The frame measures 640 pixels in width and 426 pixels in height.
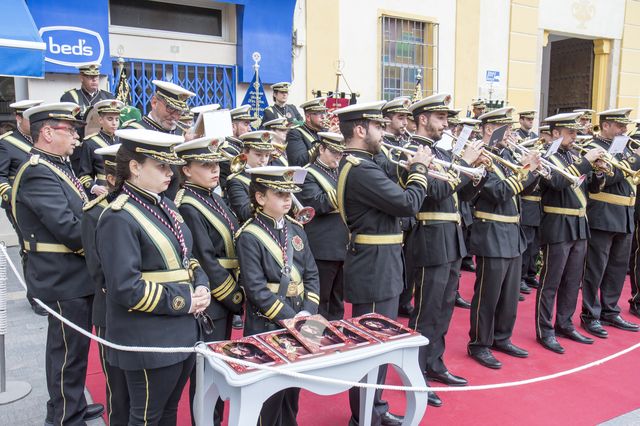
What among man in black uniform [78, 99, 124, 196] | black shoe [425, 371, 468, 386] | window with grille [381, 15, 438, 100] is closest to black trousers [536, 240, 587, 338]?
black shoe [425, 371, 468, 386]

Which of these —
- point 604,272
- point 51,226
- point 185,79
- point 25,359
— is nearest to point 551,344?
point 604,272

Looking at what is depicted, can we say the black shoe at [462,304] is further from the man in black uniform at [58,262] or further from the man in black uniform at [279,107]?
the man in black uniform at [58,262]

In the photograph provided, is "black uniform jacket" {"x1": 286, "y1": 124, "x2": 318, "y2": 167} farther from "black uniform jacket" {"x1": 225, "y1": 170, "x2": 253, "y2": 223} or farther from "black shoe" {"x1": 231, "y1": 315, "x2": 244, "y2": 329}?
"black shoe" {"x1": 231, "y1": 315, "x2": 244, "y2": 329}

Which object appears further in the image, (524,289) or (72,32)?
(72,32)

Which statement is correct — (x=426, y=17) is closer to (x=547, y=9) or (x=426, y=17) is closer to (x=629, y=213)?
(x=547, y=9)

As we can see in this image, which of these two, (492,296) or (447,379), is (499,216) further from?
(447,379)

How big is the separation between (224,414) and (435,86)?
31.3 feet

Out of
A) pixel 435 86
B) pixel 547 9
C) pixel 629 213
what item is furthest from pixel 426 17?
pixel 629 213

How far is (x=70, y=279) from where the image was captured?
11.0ft

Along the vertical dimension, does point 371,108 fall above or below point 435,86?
below

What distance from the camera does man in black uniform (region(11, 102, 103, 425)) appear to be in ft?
10.8

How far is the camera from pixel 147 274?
2529 mm

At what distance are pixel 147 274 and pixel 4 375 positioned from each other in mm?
2132

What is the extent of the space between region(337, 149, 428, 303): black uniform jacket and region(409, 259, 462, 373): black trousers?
0.53 m
